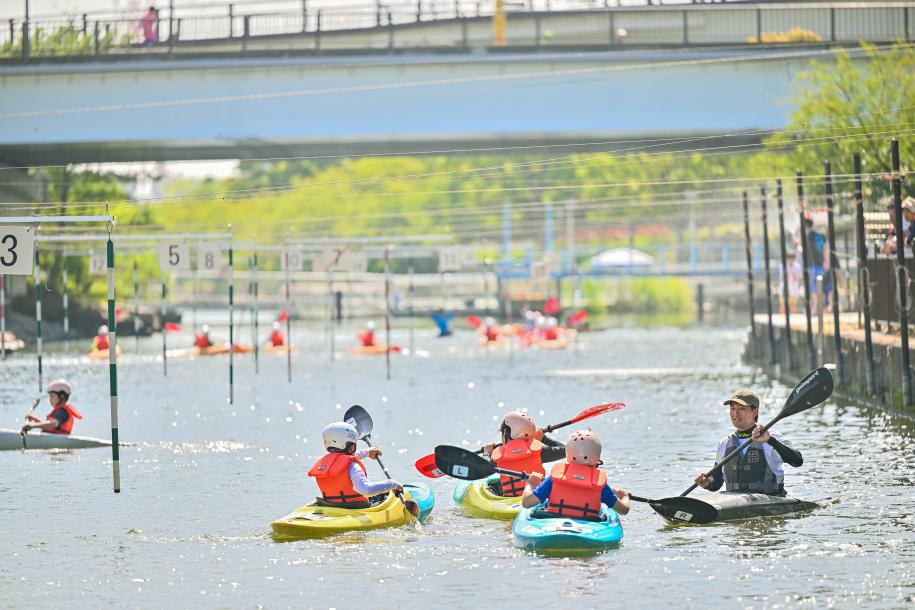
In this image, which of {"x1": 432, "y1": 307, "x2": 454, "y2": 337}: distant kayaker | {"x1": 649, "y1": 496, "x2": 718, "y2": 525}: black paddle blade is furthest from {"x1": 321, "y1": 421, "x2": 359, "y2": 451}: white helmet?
{"x1": 432, "y1": 307, "x2": 454, "y2": 337}: distant kayaker

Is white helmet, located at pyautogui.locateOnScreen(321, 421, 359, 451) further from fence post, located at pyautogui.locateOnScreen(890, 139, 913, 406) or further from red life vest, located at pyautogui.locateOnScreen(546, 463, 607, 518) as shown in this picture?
fence post, located at pyautogui.locateOnScreen(890, 139, 913, 406)

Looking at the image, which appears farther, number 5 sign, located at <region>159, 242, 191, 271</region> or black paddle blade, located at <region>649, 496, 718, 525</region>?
number 5 sign, located at <region>159, 242, 191, 271</region>

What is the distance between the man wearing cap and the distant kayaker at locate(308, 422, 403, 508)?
12.5 ft

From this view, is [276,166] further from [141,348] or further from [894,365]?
[894,365]

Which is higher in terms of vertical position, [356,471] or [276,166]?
[276,166]

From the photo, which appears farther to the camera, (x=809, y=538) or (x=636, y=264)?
(x=636, y=264)

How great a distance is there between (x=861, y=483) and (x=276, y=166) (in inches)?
4412

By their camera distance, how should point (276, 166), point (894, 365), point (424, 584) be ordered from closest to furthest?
point (424, 584)
point (894, 365)
point (276, 166)

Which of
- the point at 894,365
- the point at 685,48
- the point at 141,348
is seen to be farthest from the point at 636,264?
the point at 894,365

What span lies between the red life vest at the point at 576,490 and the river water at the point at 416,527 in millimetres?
626

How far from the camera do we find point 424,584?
16875 millimetres

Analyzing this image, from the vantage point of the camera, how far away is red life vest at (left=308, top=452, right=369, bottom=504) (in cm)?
1928

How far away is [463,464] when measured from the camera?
20.5 meters

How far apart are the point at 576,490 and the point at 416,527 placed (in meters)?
2.41
